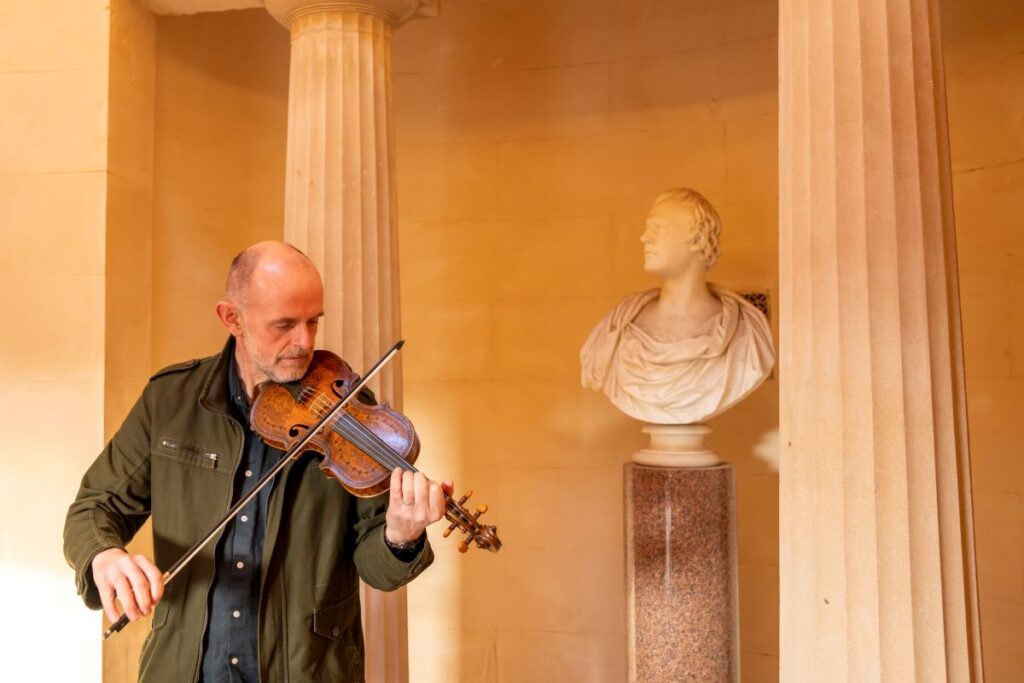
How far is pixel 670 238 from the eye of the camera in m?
3.87

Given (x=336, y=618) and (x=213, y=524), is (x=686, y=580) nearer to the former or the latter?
(x=336, y=618)

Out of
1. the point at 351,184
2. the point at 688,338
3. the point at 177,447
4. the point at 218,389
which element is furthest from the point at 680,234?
the point at 177,447

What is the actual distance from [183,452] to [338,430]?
359mm

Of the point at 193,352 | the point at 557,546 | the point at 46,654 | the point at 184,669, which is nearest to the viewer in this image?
the point at 184,669

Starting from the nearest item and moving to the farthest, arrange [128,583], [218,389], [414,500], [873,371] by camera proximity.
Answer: [128,583], [414,500], [218,389], [873,371]

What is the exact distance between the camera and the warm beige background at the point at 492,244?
4305 mm

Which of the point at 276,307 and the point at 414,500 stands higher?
the point at 276,307

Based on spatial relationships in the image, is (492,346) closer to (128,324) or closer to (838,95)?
(128,324)

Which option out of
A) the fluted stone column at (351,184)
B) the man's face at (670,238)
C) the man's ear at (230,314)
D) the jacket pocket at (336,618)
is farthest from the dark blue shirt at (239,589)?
the man's face at (670,238)

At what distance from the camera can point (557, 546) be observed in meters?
5.47

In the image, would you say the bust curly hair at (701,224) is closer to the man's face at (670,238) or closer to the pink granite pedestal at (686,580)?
the man's face at (670,238)

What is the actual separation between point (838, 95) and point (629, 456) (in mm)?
3053

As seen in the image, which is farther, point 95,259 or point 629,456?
point 629,456

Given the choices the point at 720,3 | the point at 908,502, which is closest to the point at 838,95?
the point at 908,502
